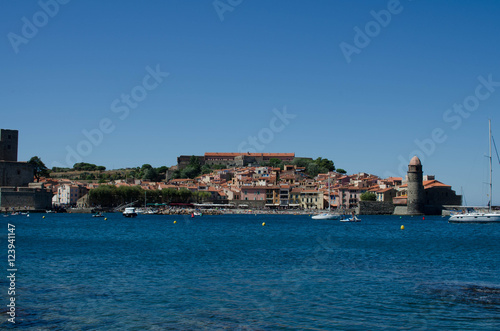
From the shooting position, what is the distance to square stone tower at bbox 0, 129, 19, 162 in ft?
231

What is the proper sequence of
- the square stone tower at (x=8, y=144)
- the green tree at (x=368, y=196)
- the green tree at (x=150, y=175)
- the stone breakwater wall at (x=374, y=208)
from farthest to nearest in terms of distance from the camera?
the green tree at (x=150, y=175) < the green tree at (x=368, y=196) < the stone breakwater wall at (x=374, y=208) < the square stone tower at (x=8, y=144)

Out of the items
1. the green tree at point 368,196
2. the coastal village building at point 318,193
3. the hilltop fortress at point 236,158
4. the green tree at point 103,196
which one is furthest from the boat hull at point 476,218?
the hilltop fortress at point 236,158

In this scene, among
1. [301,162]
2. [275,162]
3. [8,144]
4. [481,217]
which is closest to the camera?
[481,217]

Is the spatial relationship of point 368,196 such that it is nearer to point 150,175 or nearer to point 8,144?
point 8,144

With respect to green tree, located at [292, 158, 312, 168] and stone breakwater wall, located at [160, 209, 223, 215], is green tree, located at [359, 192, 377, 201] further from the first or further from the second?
green tree, located at [292, 158, 312, 168]

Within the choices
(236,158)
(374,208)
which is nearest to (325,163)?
(236,158)

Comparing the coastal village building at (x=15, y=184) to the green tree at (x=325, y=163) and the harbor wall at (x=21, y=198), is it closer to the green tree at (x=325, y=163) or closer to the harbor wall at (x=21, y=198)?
the harbor wall at (x=21, y=198)

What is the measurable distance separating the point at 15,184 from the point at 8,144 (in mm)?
5510

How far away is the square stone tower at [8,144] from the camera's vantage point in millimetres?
70438

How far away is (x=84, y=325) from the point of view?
984cm

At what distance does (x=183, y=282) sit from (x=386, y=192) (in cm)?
6422

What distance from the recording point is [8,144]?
70938 mm

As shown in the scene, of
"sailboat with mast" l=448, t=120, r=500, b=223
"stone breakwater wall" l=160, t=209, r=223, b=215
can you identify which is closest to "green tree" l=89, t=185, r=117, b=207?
"stone breakwater wall" l=160, t=209, r=223, b=215

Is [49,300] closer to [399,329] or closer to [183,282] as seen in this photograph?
[183,282]
